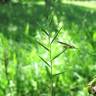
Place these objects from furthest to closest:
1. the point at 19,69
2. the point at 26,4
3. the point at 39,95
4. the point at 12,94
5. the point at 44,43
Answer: the point at 26,4 → the point at 19,69 → the point at 39,95 → the point at 12,94 → the point at 44,43

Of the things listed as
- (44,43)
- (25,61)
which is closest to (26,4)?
(25,61)

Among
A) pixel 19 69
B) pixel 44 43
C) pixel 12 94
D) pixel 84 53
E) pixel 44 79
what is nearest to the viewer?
pixel 44 43

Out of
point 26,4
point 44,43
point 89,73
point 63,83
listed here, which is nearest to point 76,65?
point 89,73

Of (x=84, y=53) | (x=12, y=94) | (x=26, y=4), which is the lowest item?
(x=12, y=94)

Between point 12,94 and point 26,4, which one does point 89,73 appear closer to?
point 12,94

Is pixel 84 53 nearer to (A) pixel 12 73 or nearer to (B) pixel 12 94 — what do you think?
(A) pixel 12 73

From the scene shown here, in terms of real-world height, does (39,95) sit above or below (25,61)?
below

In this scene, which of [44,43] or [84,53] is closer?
[44,43]

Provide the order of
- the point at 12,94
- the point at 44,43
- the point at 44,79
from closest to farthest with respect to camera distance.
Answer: the point at 44,43 → the point at 12,94 → the point at 44,79

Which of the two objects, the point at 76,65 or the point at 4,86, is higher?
the point at 76,65
